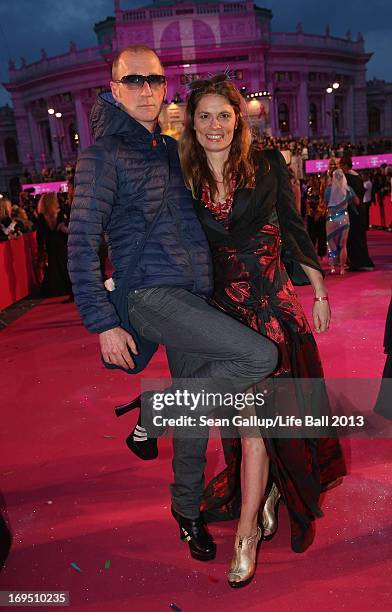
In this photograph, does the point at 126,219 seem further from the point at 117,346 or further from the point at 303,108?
the point at 303,108

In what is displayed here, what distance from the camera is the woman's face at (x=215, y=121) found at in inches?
92.7

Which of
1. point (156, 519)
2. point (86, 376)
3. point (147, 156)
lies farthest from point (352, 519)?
point (86, 376)

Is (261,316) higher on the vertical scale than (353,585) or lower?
higher

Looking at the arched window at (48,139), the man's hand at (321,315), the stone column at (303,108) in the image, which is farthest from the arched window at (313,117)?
the man's hand at (321,315)

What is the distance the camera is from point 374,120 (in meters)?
75.6

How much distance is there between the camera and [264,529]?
266cm

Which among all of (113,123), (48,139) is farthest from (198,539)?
(48,139)

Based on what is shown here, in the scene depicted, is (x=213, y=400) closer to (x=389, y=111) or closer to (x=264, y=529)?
(x=264, y=529)

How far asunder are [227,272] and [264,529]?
1.21m

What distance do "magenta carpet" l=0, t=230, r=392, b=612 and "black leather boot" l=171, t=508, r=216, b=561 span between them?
38 millimetres

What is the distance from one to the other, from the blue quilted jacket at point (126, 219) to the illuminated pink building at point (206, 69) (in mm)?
52218

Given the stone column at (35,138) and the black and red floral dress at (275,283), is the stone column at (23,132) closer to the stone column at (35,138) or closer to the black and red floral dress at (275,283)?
the stone column at (35,138)

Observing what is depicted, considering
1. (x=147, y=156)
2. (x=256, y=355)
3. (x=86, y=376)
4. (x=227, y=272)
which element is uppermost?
(x=147, y=156)

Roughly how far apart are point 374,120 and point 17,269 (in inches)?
2943
